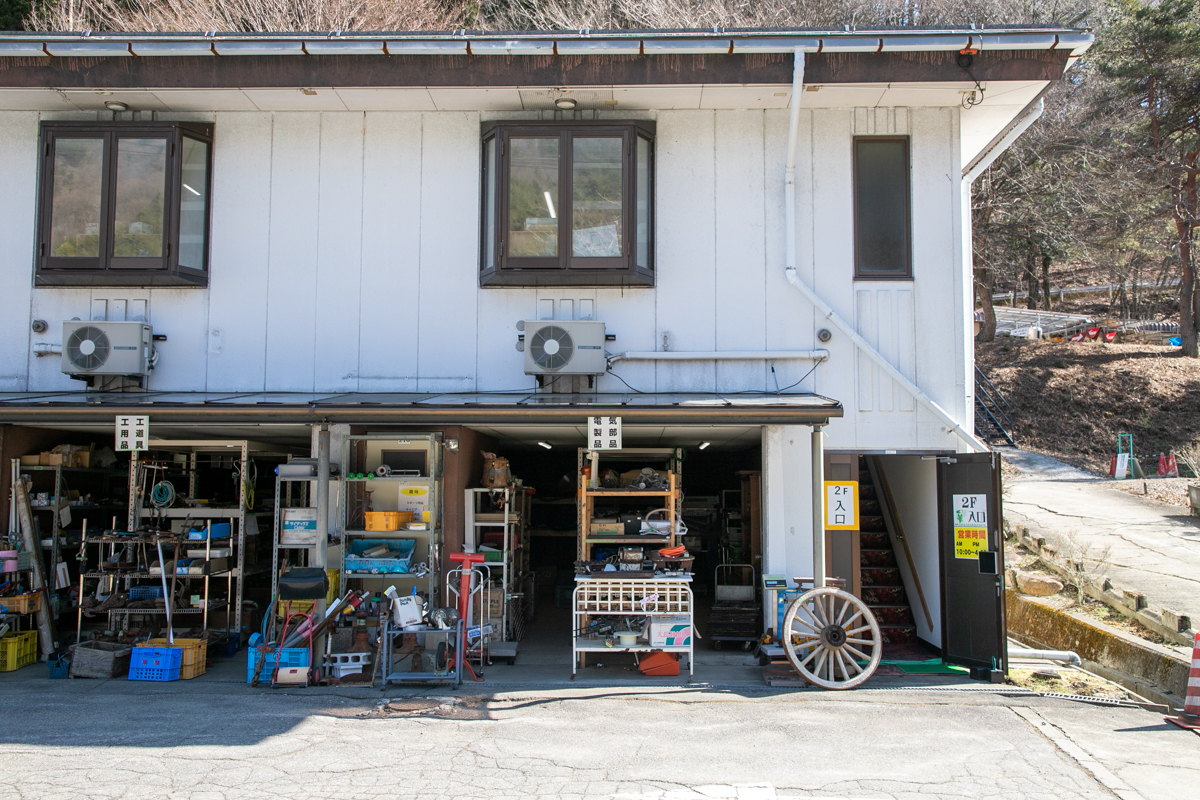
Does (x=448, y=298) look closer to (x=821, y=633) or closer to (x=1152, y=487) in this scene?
(x=821, y=633)

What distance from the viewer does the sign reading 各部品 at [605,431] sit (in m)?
8.74

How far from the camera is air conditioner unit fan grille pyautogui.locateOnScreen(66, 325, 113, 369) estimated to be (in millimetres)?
9977

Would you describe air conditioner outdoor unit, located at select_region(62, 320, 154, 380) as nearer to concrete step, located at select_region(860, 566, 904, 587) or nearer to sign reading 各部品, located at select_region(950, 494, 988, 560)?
sign reading 各部品, located at select_region(950, 494, 988, 560)

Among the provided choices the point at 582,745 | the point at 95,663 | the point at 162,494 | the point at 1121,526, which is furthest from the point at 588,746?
the point at 1121,526

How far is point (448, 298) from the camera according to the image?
10352mm

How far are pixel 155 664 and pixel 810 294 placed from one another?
27.0ft

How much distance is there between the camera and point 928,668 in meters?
9.62

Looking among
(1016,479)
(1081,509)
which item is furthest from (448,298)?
(1016,479)

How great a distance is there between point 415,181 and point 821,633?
7.02 meters

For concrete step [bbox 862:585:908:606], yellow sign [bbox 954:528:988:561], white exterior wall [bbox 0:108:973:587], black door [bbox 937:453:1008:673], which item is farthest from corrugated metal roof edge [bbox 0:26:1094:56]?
concrete step [bbox 862:585:908:606]

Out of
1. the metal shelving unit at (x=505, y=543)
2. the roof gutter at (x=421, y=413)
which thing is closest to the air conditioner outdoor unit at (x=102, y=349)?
the roof gutter at (x=421, y=413)

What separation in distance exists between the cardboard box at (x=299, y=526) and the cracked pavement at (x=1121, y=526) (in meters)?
10.2

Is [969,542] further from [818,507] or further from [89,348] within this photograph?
[89,348]

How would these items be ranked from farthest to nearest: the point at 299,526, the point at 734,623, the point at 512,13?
the point at 512,13 → the point at 734,623 → the point at 299,526
